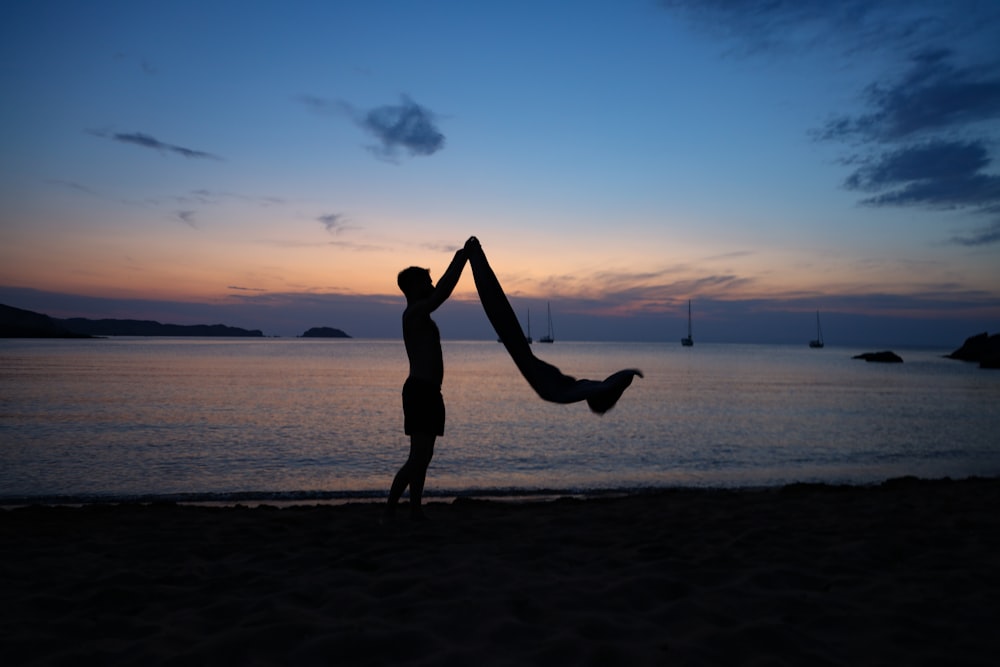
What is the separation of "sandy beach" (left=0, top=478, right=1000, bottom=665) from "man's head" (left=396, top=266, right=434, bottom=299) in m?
2.29

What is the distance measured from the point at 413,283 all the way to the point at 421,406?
119 centimetres

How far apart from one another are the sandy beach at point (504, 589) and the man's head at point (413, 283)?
2287mm

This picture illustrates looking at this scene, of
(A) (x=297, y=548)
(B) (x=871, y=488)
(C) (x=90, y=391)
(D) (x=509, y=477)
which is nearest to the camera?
(A) (x=297, y=548)

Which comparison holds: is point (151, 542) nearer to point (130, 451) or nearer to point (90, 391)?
point (130, 451)

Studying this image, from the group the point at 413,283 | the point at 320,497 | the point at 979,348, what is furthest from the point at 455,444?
the point at 979,348

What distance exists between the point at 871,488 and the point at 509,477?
5.94 meters

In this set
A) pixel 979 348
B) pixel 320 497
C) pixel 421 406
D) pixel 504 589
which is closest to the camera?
pixel 504 589

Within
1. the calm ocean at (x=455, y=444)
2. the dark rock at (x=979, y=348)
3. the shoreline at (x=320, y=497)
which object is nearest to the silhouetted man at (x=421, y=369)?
the shoreline at (x=320, y=497)

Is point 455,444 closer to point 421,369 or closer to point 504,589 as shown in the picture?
point 421,369

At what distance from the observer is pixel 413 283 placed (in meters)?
6.13

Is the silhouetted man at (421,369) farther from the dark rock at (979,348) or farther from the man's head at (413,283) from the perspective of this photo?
the dark rock at (979,348)

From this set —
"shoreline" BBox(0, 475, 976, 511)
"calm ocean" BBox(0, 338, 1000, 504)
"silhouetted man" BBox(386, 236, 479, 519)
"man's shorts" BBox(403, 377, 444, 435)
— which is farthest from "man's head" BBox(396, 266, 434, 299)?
"calm ocean" BBox(0, 338, 1000, 504)

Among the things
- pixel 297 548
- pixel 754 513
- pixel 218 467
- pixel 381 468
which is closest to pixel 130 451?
pixel 218 467

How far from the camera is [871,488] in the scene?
9742 millimetres
